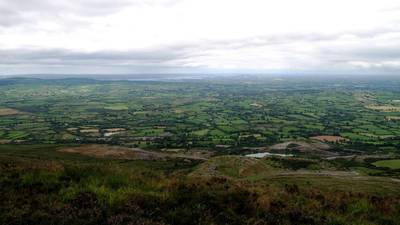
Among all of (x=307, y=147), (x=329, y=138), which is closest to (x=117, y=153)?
(x=307, y=147)

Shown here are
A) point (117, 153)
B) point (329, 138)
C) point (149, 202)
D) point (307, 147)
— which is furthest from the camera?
point (329, 138)

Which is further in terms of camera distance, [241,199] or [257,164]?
[257,164]

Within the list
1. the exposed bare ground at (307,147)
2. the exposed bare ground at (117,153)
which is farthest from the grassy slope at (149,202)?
the exposed bare ground at (307,147)

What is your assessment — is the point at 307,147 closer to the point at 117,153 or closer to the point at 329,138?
the point at 329,138

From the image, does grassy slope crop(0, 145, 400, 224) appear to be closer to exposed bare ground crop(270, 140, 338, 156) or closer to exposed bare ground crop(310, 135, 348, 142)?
exposed bare ground crop(270, 140, 338, 156)

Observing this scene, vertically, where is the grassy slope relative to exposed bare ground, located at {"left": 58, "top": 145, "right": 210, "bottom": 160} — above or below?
above

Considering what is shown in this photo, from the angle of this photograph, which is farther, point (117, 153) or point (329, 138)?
point (329, 138)

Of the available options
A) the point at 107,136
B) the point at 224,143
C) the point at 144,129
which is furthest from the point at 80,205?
the point at 144,129

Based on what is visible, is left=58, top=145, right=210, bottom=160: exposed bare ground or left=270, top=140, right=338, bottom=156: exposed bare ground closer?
left=58, top=145, right=210, bottom=160: exposed bare ground

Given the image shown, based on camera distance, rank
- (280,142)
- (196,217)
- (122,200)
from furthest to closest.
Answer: (280,142)
(122,200)
(196,217)

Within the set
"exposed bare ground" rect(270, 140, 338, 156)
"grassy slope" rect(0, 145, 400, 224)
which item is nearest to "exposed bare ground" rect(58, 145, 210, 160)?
"exposed bare ground" rect(270, 140, 338, 156)

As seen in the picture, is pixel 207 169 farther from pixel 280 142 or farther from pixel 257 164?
pixel 280 142
